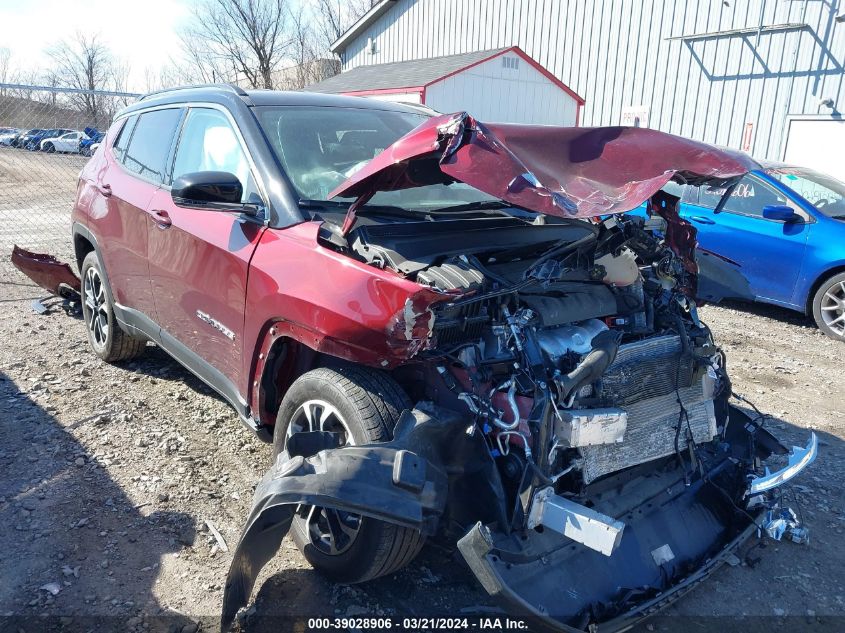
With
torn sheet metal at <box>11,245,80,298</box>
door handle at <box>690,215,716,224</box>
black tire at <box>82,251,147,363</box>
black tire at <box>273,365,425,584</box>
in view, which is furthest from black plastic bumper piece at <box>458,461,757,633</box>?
torn sheet metal at <box>11,245,80,298</box>

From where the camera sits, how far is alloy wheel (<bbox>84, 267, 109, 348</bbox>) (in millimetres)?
5012

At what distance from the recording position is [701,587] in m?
2.97

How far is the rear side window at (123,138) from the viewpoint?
4653 mm

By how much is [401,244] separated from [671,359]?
53.0 inches

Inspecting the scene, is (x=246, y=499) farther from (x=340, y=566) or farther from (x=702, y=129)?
(x=702, y=129)

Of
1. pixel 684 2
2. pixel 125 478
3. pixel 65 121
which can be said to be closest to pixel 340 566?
pixel 125 478

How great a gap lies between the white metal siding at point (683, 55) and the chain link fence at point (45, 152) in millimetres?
11950

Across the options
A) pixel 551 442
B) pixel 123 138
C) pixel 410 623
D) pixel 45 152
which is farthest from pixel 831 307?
pixel 45 152

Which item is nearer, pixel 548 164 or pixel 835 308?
pixel 548 164

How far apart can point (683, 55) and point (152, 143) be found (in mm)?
14306

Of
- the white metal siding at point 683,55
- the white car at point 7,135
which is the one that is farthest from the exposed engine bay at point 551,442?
the white metal siding at point 683,55

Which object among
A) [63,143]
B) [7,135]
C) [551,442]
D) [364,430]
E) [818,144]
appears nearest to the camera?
[551,442]

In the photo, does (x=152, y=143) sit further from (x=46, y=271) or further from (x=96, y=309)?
(x=46, y=271)

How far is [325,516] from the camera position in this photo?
273 cm
